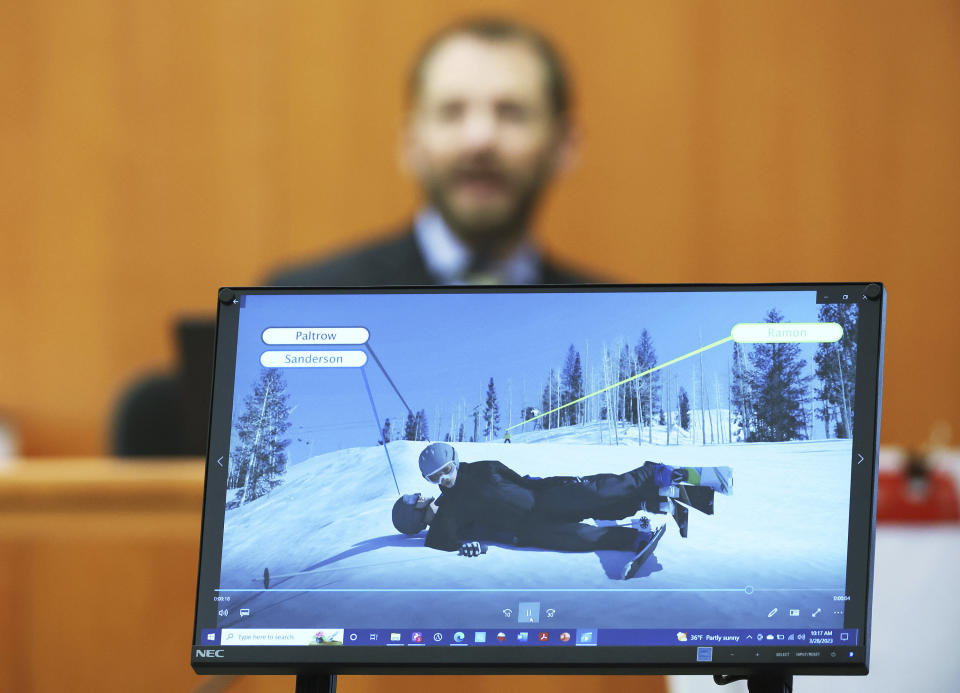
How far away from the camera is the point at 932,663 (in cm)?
85

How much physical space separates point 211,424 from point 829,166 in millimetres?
3001

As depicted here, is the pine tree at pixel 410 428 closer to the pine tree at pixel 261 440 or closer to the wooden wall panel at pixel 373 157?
the pine tree at pixel 261 440

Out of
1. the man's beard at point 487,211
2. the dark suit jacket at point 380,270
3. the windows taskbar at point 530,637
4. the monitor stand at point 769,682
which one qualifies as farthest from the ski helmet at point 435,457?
the man's beard at point 487,211

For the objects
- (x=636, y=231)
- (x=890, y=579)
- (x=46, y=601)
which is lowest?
(x=46, y=601)

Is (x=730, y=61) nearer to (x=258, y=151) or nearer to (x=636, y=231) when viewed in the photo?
(x=636, y=231)

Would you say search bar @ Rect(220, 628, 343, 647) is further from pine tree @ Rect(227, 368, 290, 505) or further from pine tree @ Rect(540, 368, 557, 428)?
pine tree @ Rect(540, 368, 557, 428)

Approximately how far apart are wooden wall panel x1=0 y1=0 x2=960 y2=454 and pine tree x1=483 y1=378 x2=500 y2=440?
2605 mm

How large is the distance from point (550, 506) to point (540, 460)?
1.3 inches

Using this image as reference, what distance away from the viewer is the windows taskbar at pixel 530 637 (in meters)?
0.62

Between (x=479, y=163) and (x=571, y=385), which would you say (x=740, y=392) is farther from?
(x=479, y=163)

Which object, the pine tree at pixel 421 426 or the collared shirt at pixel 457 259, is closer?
the pine tree at pixel 421 426

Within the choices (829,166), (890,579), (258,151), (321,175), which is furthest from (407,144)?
(890,579)

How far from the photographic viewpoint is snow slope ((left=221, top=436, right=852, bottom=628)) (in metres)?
0.63

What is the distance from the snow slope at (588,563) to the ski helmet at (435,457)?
0.01 metres
